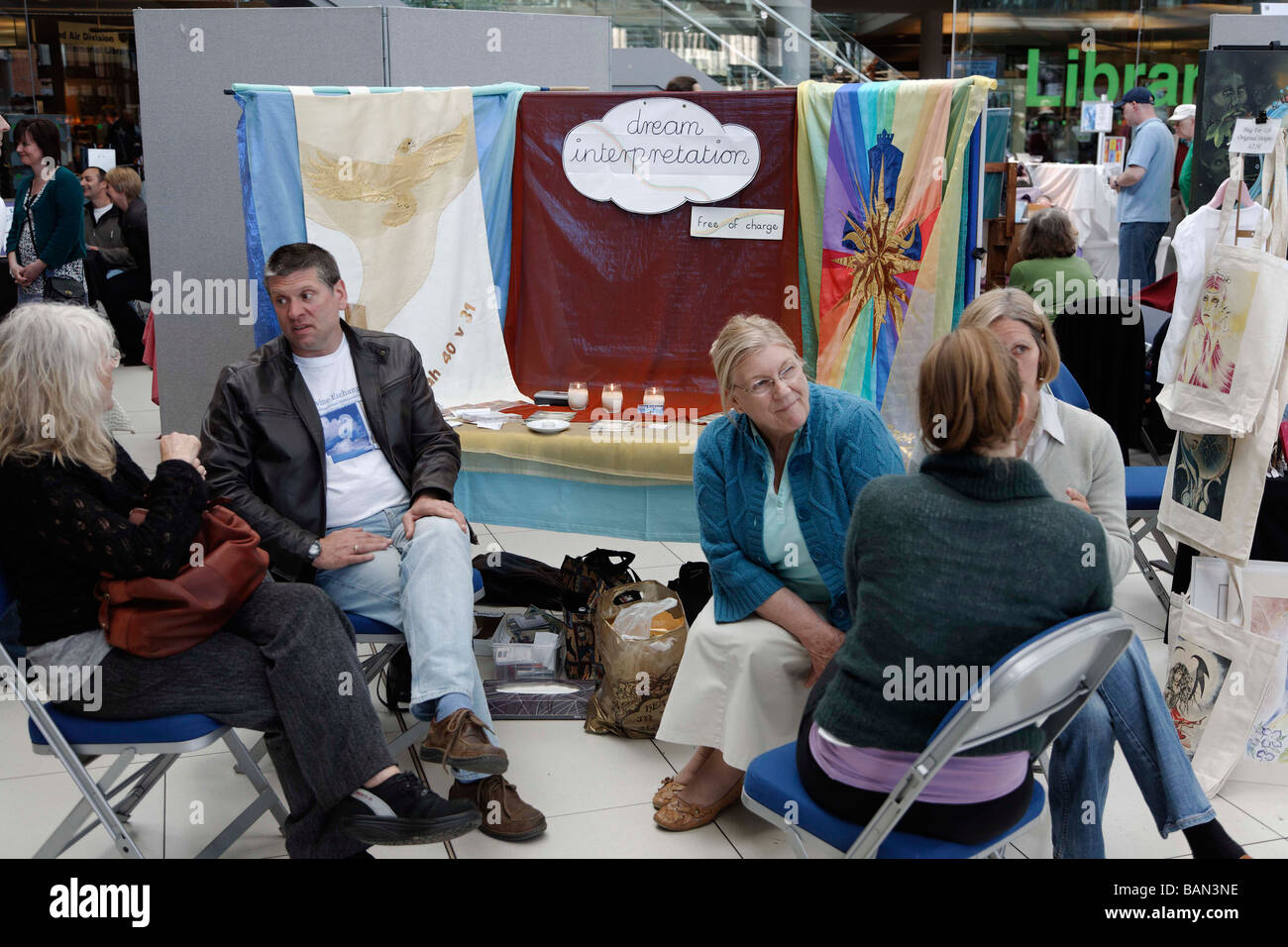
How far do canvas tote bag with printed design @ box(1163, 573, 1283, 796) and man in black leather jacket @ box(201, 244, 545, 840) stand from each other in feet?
5.39

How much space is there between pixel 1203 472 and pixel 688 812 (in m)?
1.53

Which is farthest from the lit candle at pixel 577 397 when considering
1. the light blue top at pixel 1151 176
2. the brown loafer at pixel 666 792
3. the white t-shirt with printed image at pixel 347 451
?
the light blue top at pixel 1151 176

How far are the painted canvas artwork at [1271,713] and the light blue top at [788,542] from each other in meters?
1.13

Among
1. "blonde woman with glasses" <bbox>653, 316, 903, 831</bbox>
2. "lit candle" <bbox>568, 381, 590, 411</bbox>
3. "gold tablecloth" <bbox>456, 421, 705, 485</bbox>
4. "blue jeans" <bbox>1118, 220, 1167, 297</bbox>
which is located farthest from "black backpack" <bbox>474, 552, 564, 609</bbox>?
"blue jeans" <bbox>1118, 220, 1167, 297</bbox>

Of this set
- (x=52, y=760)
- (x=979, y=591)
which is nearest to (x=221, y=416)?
(x=52, y=760)

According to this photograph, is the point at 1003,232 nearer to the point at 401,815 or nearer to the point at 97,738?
the point at 401,815

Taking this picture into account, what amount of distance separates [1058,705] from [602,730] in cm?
→ 159

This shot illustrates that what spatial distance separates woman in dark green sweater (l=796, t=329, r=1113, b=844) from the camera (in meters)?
1.73

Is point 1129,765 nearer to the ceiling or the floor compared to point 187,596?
nearer to the floor

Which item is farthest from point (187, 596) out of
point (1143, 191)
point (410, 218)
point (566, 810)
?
point (1143, 191)

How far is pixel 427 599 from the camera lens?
2.64m

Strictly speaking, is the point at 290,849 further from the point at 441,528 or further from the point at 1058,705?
the point at 1058,705

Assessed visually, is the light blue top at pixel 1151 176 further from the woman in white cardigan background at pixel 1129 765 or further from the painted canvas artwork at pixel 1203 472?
the woman in white cardigan background at pixel 1129 765

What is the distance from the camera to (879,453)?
250 cm
